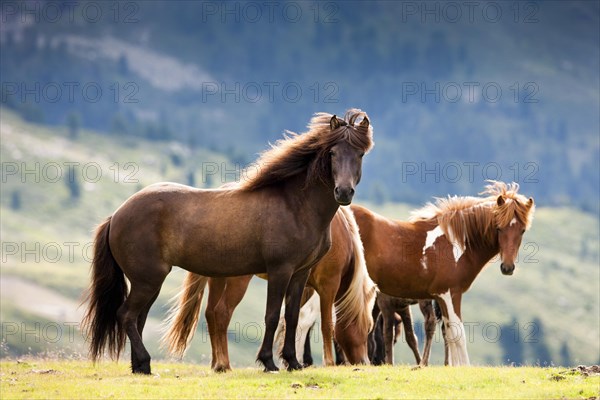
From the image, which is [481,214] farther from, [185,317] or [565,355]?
[565,355]

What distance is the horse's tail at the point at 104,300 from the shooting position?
14.0 m

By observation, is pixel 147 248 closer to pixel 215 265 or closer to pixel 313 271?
pixel 215 265

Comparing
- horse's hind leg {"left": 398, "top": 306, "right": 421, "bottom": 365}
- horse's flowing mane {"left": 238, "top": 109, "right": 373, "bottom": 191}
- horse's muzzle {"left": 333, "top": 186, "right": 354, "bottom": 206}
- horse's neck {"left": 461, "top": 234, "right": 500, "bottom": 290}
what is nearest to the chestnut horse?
horse's flowing mane {"left": 238, "top": 109, "right": 373, "bottom": 191}

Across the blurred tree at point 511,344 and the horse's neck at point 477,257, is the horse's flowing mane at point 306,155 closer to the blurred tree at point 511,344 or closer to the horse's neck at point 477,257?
the horse's neck at point 477,257

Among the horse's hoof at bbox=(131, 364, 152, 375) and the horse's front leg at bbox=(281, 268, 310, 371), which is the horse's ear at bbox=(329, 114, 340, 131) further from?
the horse's hoof at bbox=(131, 364, 152, 375)

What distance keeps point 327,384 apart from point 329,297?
13.6 feet

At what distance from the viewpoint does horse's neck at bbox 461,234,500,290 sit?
18.3 meters

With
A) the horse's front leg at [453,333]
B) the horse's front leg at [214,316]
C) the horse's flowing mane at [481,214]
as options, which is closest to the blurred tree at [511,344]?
the horse's flowing mane at [481,214]

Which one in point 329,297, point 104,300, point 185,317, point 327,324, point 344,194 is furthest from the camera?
point 329,297

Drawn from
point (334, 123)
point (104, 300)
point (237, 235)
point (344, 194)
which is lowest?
point (104, 300)

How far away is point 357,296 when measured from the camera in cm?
1697

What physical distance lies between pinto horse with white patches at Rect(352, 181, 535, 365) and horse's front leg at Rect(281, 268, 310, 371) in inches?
185

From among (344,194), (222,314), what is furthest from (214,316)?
(344,194)

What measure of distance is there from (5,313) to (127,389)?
154 m
